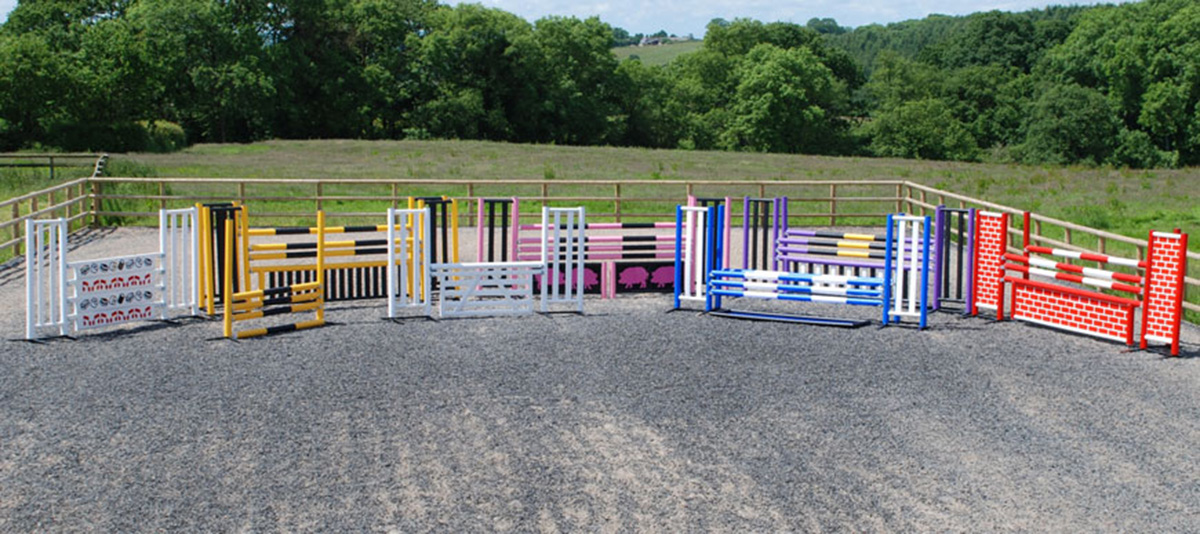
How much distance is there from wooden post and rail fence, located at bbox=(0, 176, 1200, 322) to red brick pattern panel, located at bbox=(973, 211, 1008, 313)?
158 cm

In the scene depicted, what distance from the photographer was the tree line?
182 ft

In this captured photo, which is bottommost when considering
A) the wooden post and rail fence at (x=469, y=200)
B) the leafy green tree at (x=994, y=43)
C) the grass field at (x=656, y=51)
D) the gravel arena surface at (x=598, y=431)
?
the gravel arena surface at (x=598, y=431)

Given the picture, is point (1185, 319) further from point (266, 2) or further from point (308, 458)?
point (266, 2)

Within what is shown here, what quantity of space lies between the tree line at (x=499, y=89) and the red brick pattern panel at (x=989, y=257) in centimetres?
4329

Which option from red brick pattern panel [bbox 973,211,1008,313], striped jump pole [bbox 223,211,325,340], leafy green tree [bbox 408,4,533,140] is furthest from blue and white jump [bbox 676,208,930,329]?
leafy green tree [bbox 408,4,533,140]

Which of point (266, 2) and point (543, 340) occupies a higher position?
point (266, 2)

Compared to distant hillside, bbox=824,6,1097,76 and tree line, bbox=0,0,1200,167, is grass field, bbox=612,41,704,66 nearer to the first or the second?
distant hillside, bbox=824,6,1097,76

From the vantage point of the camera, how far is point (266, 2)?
6500cm

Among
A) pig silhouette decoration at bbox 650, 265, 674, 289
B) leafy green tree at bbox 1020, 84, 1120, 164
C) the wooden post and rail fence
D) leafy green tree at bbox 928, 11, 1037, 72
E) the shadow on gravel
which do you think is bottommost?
the shadow on gravel

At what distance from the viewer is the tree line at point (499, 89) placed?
2179 inches

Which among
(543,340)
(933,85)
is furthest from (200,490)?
(933,85)

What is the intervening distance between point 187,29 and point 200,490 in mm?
58235

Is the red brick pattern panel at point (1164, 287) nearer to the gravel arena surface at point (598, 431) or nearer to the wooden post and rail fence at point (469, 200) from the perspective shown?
the gravel arena surface at point (598, 431)

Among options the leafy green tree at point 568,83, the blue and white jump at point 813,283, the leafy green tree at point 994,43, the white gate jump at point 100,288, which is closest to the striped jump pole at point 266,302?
the white gate jump at point 100,288
